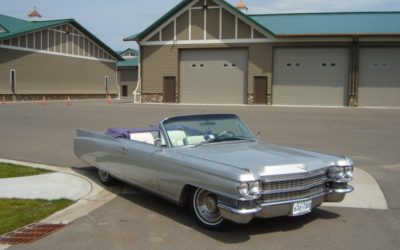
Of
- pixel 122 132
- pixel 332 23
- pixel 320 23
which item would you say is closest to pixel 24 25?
pixel 320 23

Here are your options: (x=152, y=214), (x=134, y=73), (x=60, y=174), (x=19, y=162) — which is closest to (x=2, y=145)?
(x=19, y=162)

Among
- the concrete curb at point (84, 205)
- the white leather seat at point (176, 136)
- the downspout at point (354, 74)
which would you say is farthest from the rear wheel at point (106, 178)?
the downspout at point (354, 74)

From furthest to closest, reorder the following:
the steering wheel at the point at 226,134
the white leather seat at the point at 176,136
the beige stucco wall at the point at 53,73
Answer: the beige stucco wall at the point at 53,73, the steering wheel at the point at 226,134, the white leather seat at the point at 176,136

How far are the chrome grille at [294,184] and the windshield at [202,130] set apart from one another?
57.7 inches

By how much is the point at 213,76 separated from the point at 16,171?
91.3ft

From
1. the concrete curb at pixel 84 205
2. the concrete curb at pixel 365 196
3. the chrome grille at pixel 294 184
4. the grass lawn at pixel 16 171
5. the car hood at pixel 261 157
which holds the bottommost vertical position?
the concrete curb at pixel 84 205

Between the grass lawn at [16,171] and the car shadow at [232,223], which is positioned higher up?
the grass lawn at [16,171]

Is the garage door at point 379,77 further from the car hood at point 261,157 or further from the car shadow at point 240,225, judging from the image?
the car shadow at point 240,225

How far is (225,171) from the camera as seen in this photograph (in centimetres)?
502

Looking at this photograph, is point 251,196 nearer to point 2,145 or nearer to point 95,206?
point 95,206

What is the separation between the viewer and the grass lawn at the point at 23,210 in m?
5.68

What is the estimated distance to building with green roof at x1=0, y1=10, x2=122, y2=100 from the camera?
1609 inches

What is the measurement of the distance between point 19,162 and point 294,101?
2646 cm

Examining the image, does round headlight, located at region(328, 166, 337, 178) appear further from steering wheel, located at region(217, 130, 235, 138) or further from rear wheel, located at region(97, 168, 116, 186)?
rear wheel, located at region(97, 168, 116, 186)
